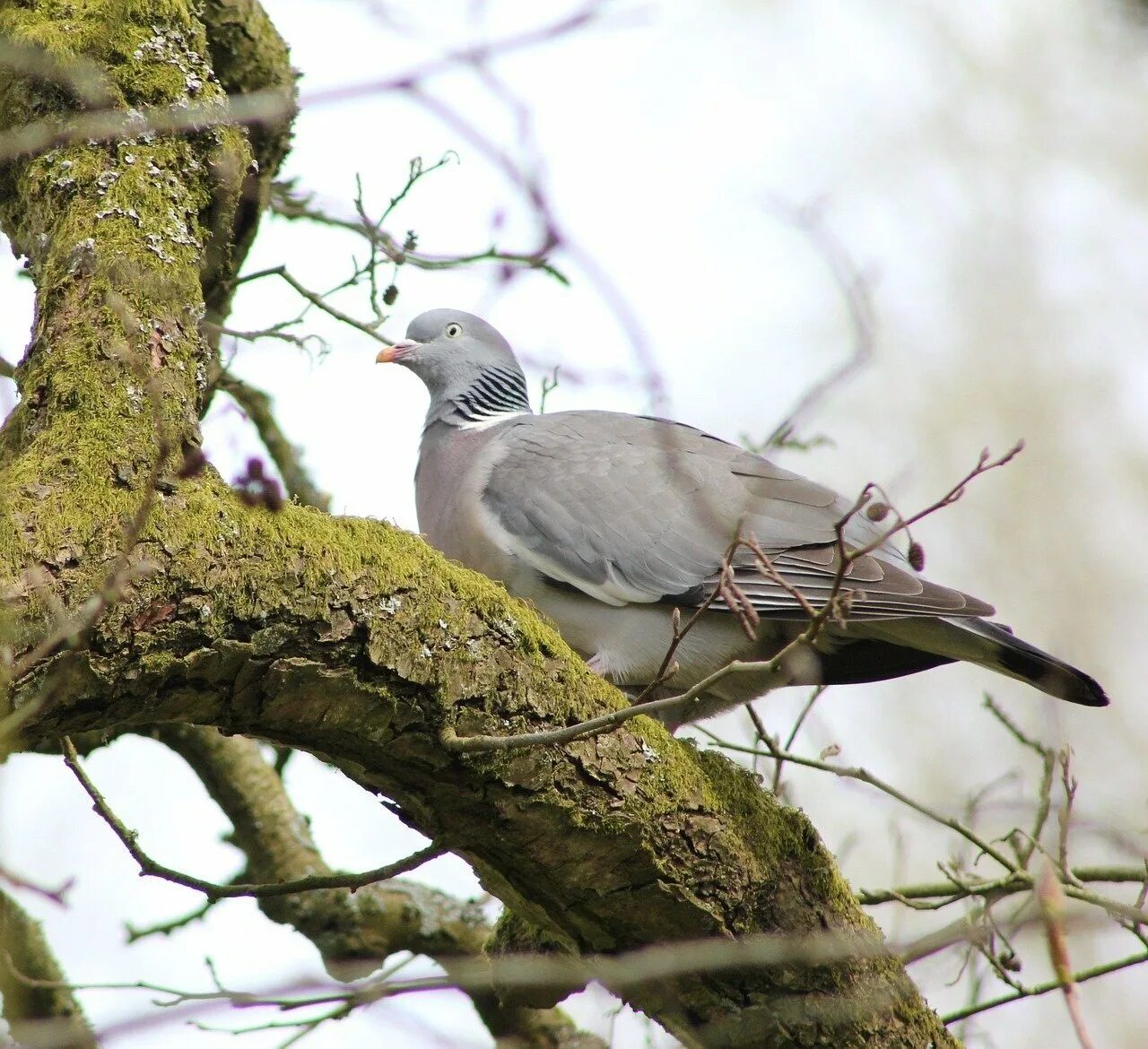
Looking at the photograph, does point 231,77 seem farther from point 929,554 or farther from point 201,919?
point 929,554

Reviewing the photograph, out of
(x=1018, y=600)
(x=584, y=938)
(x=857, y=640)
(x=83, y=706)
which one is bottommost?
(x=83, y=706)

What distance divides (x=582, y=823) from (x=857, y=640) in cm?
176

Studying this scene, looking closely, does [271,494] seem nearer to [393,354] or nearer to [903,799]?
[903,799]

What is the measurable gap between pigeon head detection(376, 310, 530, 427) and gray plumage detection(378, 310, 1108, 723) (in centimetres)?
50

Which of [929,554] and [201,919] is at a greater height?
[929,554]

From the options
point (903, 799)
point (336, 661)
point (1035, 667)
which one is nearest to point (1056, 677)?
point (1035, 667)

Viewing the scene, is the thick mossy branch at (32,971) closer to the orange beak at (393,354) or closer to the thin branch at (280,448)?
the thin branch at (280,448)

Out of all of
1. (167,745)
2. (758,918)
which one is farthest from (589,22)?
(167,745)

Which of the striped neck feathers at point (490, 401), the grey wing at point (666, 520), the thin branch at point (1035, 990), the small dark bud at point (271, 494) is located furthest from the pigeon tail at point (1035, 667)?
the small dark bud at point (271, 494)

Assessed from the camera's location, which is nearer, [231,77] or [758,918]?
[758,918]

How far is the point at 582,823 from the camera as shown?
287 cm

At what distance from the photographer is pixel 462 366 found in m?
5.38

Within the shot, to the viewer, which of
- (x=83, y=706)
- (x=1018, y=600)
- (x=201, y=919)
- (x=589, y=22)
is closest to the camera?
(x=589, y=22)

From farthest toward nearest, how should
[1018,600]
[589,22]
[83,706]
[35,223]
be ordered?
[1018,600], [35,223], [83,706], [589,22]
